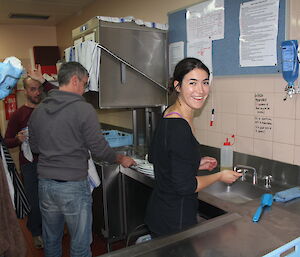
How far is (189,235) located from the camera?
107 centimetres

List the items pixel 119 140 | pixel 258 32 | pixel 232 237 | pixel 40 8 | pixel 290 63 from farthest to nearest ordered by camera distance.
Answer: pixel 40 8 → pixel 119 140 → pixel 258 32 → pixel 290 63 → pixel 232 237

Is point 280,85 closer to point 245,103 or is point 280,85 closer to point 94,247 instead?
point 245,103

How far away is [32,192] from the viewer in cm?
246

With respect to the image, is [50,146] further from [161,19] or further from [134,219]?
[161,19]

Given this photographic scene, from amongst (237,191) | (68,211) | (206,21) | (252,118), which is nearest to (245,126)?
(252,118)

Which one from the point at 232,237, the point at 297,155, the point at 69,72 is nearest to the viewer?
the point at 232,237

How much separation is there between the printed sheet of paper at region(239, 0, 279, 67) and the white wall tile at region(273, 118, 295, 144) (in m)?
0.31

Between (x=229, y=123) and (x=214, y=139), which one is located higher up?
(x=229, y=123)

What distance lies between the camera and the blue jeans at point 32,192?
2412mm

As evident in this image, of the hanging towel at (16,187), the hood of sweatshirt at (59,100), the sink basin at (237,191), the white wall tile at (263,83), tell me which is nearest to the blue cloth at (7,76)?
the hanging towel at (16,187)

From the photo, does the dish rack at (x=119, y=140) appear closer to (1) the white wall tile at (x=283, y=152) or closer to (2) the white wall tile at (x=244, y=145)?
(2) the white wall tile at (x=244, y=145)

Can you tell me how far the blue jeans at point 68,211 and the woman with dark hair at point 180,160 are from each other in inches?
24.2

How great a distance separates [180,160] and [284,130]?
0.81 m

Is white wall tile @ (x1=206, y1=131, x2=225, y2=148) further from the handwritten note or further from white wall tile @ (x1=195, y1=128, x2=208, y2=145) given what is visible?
the handwritten note
